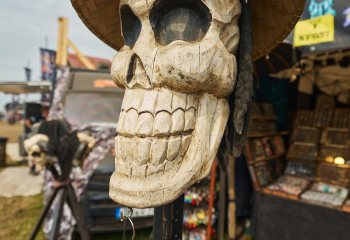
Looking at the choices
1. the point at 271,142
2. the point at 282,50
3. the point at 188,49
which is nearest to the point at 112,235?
the point at 271,142

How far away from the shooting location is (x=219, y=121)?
3.28 ft

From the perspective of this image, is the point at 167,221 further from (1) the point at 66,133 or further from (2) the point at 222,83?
(1) the point at 66,133

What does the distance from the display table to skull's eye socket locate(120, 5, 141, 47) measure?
9.52 feet

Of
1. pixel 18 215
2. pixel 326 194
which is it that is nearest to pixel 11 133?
pixel 18 215

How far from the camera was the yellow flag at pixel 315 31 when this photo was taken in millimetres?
2121

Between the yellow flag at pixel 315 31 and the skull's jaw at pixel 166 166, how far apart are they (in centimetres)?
166

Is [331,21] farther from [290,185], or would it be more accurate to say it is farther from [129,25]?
[290,185]

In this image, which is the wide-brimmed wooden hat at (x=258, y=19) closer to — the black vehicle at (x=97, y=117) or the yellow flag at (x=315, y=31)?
the yellow flag at (x=315, y=31)

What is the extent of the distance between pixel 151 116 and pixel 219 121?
257 millimetres

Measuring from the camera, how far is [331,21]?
6.91 ft

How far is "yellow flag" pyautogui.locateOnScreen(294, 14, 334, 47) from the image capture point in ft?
6.96

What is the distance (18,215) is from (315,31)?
4876 mm

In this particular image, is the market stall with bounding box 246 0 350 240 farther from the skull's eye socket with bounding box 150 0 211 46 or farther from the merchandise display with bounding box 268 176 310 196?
the skull's eye socket with bounding box 150 0 211 46

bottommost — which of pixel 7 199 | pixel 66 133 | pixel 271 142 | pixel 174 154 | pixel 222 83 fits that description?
pixel 7 199
